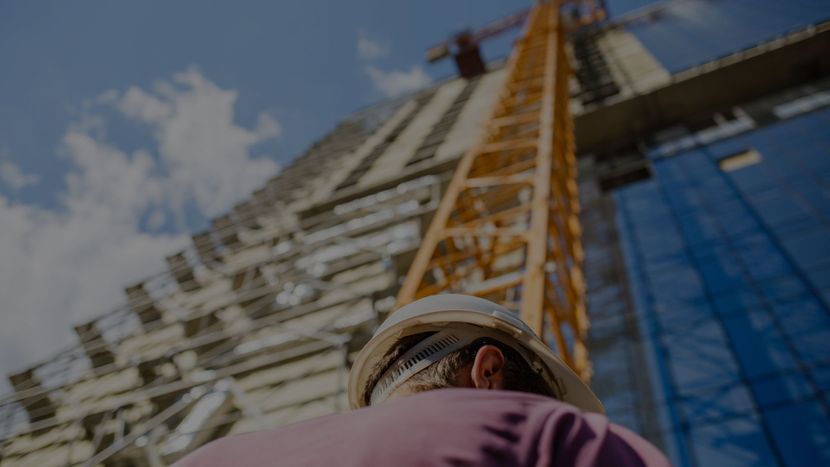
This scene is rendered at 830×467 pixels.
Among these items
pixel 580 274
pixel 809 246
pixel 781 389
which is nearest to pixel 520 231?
pixel 580 274

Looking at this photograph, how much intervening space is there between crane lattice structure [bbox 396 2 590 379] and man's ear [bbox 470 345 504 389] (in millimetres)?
3638

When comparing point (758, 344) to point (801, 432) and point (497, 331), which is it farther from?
point (497, 331)

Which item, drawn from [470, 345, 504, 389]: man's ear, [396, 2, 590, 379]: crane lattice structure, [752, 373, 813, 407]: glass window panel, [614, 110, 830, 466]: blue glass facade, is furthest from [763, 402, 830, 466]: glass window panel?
[470, 345, 504, 389]: man's ear

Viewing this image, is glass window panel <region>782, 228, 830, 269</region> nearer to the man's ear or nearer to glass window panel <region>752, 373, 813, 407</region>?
glass window panel <region>752, 373, 813, 407</region>

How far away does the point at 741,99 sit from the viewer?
17609mm

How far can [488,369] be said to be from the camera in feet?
5.72

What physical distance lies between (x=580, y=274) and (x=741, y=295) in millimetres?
2364

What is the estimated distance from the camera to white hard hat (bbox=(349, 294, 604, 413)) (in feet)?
6.05

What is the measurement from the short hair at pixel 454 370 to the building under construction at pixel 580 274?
3617 millimetres

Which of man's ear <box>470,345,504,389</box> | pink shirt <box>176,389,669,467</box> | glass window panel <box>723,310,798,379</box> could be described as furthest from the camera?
glass window panel <box>723,310,798,379</box>

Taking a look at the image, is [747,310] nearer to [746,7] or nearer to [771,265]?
[771,265]

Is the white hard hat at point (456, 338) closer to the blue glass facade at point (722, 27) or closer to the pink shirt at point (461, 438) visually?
the pink shirt at point (461, 438)

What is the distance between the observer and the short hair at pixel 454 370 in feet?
5.69

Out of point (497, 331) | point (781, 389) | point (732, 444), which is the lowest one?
point (732, 444)
